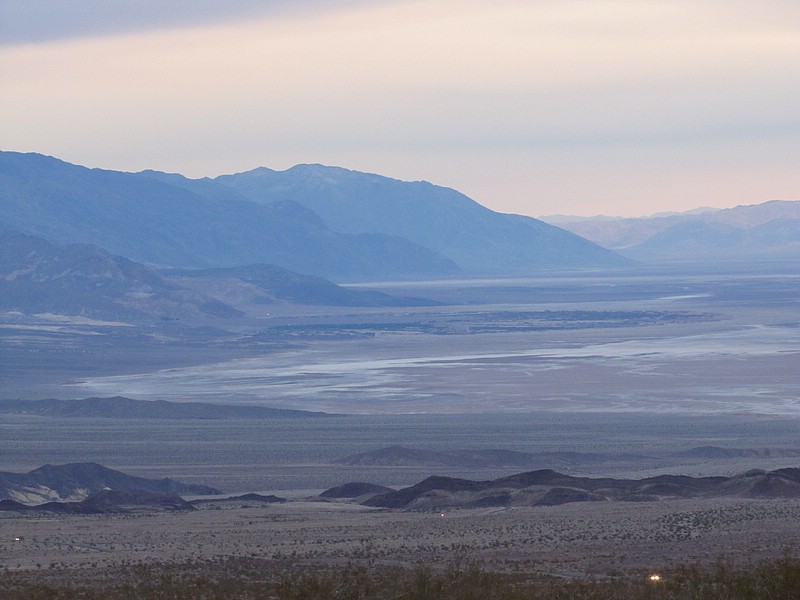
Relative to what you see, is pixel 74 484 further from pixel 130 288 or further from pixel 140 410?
pixel 130 288

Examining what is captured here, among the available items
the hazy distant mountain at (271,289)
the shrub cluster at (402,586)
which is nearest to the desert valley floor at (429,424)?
the shrub cluster at (402,586)

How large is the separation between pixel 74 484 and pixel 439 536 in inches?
655

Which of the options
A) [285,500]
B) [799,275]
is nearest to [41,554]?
[285,500]

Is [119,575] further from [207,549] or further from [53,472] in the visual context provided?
[53,472]

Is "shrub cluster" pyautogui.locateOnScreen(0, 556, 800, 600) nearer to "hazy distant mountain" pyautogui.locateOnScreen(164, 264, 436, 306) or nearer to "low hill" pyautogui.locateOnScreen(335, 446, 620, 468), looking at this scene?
"low hill" pyautogui.locateOnScreen(335, 446, 620, 468)

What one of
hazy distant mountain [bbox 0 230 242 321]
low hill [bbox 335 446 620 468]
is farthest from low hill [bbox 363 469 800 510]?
hazy distant mountain [bbox 0 230 242 321]

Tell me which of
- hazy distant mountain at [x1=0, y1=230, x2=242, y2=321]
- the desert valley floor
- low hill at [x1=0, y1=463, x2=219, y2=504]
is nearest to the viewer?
the desert valley floor

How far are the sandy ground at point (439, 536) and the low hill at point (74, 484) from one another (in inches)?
329

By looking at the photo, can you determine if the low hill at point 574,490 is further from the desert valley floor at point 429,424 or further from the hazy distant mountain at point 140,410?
the hazy distant mountain at point 140,410

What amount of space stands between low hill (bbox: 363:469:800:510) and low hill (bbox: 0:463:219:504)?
7.29 m

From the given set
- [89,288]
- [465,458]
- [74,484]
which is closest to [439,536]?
[74,484]

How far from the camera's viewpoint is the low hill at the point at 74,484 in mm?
34281

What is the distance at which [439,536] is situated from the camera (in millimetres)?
21469

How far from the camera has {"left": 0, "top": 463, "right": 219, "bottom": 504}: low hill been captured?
34281 mm
